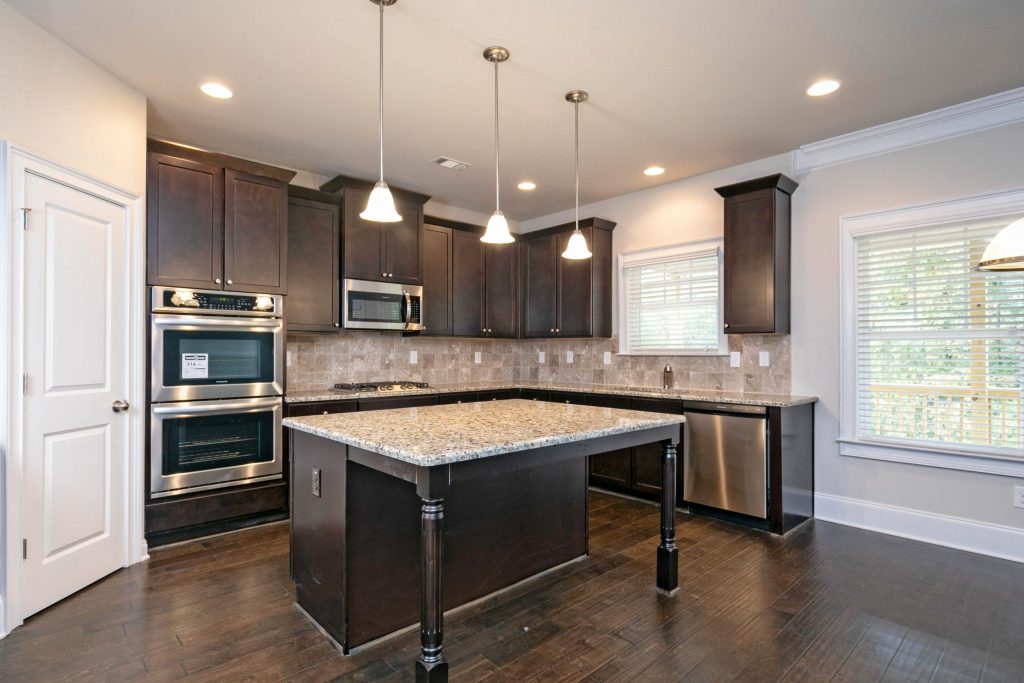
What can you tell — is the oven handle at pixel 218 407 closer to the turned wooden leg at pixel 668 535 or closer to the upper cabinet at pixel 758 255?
the turned wooden leg at pixel 668 535

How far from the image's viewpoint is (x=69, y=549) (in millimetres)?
2566

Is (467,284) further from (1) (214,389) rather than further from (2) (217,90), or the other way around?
(2) (217,90)

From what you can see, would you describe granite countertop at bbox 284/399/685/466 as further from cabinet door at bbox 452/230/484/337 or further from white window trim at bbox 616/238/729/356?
cabinet door at bbox 452/230/484/337

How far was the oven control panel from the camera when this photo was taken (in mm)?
3223

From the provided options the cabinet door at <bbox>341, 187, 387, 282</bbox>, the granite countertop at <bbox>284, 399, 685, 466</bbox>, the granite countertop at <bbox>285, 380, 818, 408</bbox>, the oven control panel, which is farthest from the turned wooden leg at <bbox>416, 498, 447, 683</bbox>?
the cabinet door at <bbox>341, 187, 387, 282</bbox>

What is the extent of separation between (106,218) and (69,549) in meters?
1.70

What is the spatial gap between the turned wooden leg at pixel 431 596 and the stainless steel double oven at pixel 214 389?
2.31 m

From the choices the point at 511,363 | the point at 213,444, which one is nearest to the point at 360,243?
the point at 213,444

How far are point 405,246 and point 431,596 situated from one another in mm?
3417

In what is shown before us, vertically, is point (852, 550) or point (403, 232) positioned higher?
point (403, 232)

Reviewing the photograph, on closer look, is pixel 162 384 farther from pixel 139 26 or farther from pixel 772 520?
pixel 772 520

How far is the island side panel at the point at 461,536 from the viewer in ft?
6.89

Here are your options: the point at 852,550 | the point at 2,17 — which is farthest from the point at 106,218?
the point at 852,550

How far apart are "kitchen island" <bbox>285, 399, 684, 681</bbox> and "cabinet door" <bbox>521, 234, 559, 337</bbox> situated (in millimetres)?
2618
